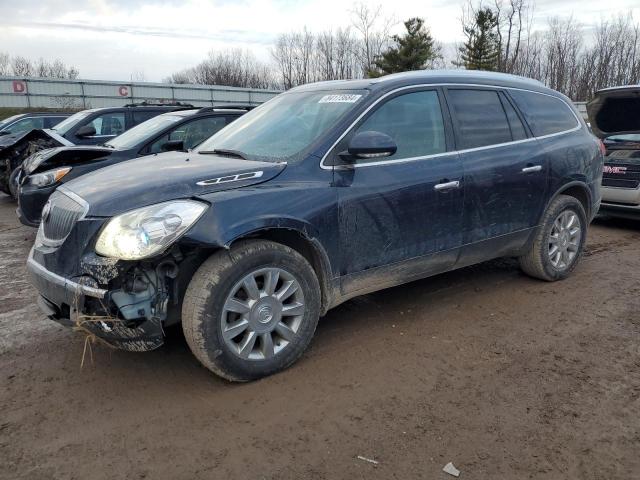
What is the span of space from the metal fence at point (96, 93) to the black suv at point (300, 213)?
95.4 feet

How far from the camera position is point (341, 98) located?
3.91 m

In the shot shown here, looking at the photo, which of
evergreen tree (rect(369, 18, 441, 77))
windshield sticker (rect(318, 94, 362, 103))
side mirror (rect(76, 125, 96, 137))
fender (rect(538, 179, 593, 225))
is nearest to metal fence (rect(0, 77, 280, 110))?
evergreen tree (rect(369, 18, 441, 77))

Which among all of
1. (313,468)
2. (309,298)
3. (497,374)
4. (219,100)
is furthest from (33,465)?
(219,100)

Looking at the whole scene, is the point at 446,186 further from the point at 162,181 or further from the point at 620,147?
the point at 620,147

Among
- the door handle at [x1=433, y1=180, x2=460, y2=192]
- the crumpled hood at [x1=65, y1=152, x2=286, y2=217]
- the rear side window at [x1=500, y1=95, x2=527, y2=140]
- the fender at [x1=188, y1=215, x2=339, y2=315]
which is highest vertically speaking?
the rear side window at [x1=500, y1=95, x2=527, y2=140]

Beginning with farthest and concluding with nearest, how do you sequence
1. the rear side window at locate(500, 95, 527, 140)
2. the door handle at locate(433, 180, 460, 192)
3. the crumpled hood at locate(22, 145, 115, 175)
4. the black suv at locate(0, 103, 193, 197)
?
the black suv at locate(0, 103, 193, 197) < the crumpled hood at locate(22, 145, 115, 175) < the rear side window at locate(500, 95, 527, 140) < the door handle at locate(433, 180, 460, 192)

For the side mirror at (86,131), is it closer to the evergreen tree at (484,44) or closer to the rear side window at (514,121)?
the rear side window at (514,121)

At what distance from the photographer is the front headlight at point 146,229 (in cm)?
283

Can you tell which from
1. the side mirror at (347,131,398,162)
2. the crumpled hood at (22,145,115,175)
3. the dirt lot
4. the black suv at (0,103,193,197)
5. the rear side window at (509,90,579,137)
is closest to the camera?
the dirt lot

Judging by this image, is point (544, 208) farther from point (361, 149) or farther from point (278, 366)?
point (278, 366)

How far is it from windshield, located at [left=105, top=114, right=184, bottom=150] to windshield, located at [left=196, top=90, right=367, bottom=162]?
302cm

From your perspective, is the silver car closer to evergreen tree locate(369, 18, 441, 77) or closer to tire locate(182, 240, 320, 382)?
tire locate(182, 240, 320, 382)

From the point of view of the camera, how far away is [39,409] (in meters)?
3.01

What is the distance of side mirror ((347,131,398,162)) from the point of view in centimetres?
340
